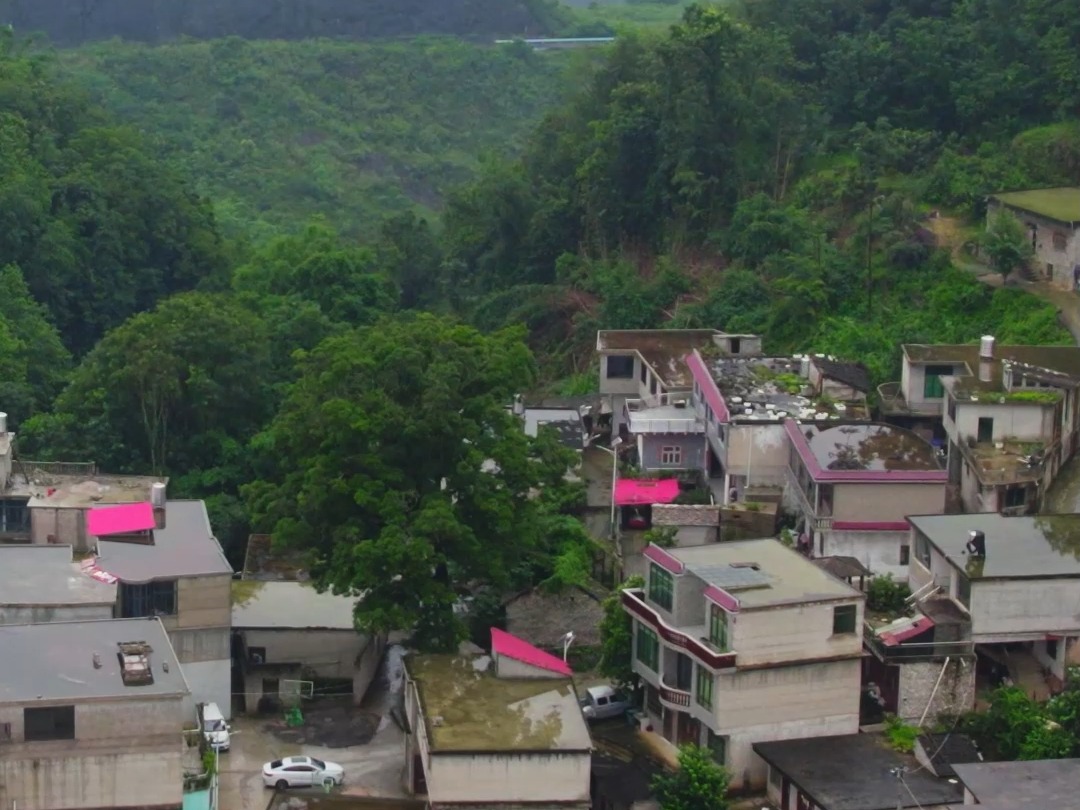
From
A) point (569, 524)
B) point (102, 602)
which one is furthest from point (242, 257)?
point (102, 602)

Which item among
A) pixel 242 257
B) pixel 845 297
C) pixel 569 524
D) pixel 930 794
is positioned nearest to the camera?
pixel 930 794

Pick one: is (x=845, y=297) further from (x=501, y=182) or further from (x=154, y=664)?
(x=154, y=664)

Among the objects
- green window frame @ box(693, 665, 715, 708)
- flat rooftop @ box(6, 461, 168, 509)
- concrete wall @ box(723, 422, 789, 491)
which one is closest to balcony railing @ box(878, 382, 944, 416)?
concrete wall @ box(723, 422, 789, 491)

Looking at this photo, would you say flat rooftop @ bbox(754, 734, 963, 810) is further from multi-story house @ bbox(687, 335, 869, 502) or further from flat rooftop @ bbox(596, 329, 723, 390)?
flat rooftop @ bbox(596, 329, 723, 390)

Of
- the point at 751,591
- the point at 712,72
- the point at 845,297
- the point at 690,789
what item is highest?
the point at 712,72

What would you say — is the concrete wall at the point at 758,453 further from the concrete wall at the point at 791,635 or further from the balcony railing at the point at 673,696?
the concrete wall at the point at 791,635

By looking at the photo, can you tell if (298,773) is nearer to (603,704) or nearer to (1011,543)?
(603,704)

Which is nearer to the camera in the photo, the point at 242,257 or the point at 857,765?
the point at 857,765
